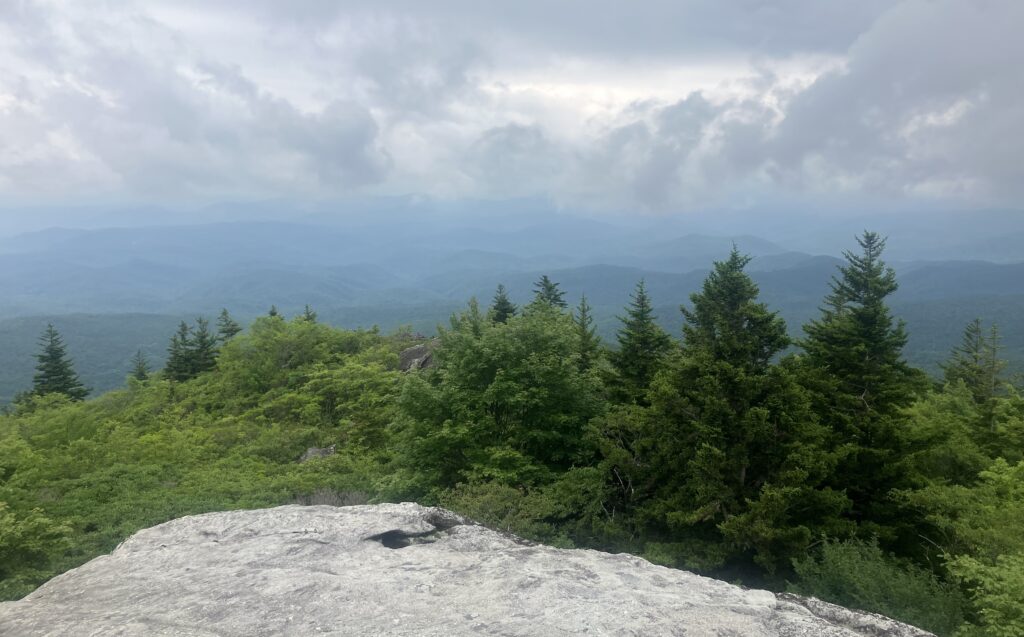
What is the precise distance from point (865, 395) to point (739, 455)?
24.3 feet

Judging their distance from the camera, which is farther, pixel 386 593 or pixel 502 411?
pixel 502 411

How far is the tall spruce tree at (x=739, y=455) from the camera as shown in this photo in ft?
46.3

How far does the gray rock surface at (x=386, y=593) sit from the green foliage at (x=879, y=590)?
16.1ft

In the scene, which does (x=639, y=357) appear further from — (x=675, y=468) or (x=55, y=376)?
(x=55, y=376)

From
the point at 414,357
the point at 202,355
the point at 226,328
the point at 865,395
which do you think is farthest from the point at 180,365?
the point at 865,395

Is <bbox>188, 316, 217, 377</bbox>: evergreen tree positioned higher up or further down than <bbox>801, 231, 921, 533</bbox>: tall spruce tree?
further down

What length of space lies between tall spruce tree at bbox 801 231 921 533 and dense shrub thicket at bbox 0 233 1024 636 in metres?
0.08

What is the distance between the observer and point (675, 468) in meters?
16.2

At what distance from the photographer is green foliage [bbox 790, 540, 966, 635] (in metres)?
10.7

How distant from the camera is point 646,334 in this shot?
20391 millimetres

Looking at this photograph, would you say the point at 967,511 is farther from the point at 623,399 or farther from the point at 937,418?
the point at 623,399

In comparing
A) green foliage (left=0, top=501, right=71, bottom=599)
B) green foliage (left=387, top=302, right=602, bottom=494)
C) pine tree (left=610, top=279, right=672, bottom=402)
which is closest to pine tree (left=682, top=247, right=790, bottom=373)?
pine tree (left=610, top=279, right=672, bottom=402)

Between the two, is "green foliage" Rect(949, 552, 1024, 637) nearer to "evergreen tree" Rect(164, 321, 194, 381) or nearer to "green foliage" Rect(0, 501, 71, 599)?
"green foliage" Rect(0, 501, 71, 599)

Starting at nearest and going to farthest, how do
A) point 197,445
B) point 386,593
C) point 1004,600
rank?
point 386,593, point 1004,600, point 197,445
